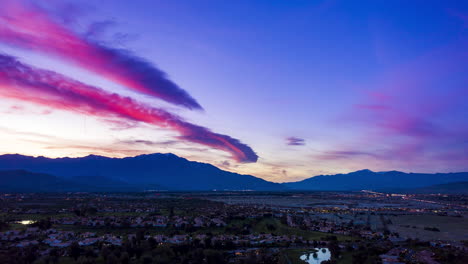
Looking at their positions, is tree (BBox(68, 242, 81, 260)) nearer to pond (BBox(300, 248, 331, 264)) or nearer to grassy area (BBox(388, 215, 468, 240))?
pond (BBox(300, 248, 331, 264))

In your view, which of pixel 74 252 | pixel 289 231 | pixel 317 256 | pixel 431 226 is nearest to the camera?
pixel 74 252

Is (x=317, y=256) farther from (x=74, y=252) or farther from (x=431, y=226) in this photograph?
(x=431, y=226)

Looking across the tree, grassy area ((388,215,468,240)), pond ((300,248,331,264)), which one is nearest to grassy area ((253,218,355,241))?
pond ((300,248,331,264))

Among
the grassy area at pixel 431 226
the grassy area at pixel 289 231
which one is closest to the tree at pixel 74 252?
the grassy area at pixel 289 231

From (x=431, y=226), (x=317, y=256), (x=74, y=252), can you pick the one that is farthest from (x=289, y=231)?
(x=74, y=252)

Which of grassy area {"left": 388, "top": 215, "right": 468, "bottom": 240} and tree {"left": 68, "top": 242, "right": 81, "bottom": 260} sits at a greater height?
grassy area {"left": 388, "top": 215, "right": 468, "bottom": 240}

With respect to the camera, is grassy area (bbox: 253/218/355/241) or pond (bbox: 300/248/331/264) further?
grassy area (bbox: 253/218/355/241)

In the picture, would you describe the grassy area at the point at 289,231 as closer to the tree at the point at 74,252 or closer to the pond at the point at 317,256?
the pond at the point at 317,256

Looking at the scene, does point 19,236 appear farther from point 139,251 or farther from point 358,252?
point 358,252
